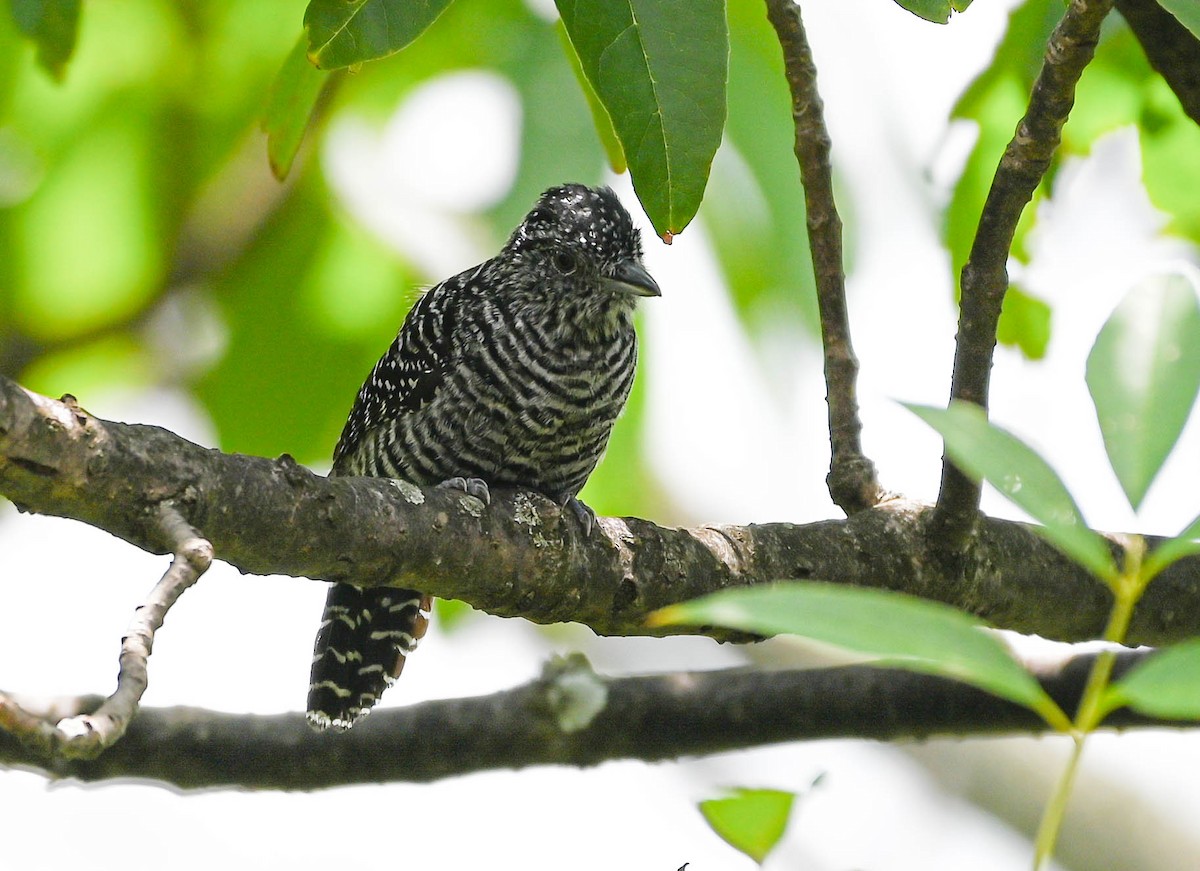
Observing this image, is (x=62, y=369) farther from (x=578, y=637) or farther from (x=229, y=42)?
(x=578, y=637)

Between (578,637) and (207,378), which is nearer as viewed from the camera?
(207,378)

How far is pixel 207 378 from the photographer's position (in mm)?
3258

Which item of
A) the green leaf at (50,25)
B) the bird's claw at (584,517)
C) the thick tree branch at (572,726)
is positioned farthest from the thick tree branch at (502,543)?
the green leaf at (50,25)

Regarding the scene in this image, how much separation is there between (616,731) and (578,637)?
234 centimetres

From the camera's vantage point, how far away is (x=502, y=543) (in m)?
2.43

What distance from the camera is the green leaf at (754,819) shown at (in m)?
1.29

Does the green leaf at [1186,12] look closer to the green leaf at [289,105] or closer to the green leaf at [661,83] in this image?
the green leaf at [661,83]

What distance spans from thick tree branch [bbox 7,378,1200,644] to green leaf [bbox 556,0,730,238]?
28.0 inches

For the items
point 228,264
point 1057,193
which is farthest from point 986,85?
point 228,264

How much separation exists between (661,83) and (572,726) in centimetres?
180

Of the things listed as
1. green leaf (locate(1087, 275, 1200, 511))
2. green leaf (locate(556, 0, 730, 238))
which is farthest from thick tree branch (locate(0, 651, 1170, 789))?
green leaf (locate(1087, 275, 1200, 511))

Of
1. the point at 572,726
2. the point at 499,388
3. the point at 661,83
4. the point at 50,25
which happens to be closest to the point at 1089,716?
the point at 661,83

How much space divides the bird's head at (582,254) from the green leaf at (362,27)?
5.61ft

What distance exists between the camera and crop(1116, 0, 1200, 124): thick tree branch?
261 centimetres
